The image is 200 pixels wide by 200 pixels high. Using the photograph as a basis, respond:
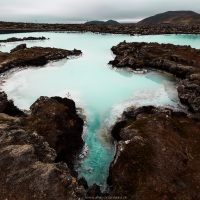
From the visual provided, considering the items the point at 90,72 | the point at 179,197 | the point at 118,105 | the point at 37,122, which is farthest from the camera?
the point at 90,72

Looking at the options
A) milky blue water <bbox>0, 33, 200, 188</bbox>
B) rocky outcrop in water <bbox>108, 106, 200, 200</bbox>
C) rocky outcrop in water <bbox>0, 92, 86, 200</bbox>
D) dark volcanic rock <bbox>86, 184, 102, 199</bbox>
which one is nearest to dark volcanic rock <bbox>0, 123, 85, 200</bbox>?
rocky outcrop in water <bbox>0, 92, 86, 200</bbox>

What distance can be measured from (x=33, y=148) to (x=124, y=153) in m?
6.65

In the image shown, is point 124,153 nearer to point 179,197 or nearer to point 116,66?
point 179,197

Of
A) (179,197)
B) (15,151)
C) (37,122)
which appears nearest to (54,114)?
(37,122)

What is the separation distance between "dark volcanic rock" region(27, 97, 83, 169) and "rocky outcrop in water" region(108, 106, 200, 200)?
177 inches

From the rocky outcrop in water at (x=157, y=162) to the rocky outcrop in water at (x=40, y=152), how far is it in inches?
141

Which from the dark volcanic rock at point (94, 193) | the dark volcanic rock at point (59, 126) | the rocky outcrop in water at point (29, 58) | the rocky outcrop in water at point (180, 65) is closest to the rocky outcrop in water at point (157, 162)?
the dark volcanic rock at point (94, 193)

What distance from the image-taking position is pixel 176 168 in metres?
17.0

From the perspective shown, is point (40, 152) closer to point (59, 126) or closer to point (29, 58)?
point (59, 126)

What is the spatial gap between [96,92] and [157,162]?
69.2ft

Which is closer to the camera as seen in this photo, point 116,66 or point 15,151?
point 15,151

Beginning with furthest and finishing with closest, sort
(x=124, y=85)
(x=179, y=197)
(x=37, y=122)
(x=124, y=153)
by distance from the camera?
(x=124, y=85)
(x=37, y=122)
(x=124, y=153)
(x=179, y=197)

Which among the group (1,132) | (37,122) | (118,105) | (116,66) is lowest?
(116,66)

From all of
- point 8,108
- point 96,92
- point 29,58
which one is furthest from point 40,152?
point 29,58
